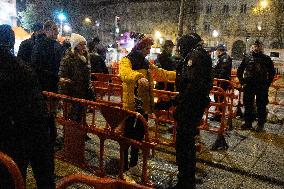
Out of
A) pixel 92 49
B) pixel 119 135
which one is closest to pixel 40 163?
pixel 119 135

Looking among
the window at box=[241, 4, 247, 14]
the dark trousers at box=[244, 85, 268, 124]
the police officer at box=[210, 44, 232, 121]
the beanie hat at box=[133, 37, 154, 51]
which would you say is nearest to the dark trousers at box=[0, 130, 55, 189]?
the beanie hat at box=[133, 37, 154, 51]

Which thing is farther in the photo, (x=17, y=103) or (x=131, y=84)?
(x=131, y=84)

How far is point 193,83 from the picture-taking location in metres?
4.30

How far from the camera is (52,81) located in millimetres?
6363

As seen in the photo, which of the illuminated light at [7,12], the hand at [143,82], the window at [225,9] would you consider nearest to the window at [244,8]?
the window at [225,9]

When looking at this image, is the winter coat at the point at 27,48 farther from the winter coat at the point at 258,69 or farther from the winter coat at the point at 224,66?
the winter coat at the point at 224,66

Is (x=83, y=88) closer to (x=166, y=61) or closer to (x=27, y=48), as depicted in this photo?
(x=27, y=48)

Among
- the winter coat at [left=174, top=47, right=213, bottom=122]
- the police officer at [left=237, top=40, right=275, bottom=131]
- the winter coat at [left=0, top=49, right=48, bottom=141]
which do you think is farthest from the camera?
the police officer at [left=237, top=40, right=275, bottom=131]

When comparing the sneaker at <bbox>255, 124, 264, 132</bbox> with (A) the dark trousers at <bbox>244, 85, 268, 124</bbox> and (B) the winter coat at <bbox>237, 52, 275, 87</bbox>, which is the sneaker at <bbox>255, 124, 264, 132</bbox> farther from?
(B) the winter coat at <bbox>237, 52, 275, 87</bbox>

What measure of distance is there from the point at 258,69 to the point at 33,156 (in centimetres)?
651

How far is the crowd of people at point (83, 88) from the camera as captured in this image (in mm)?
2994

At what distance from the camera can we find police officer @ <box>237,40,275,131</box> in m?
8.32

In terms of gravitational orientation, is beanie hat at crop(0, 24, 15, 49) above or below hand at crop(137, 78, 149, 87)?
above

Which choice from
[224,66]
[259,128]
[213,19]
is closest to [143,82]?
[259,128]
